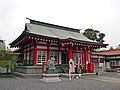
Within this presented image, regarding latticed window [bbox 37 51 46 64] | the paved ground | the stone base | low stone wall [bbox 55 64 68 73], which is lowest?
the paved ground

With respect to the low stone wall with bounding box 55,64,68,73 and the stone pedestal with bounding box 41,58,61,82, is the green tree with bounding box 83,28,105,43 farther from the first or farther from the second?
the stone pedestal with bounding box 41,58,61,82

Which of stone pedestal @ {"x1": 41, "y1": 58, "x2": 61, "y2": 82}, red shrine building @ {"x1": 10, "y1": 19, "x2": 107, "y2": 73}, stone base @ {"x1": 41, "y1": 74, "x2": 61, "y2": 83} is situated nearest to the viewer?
stone base @ {"x1": 41, "y1": 74, "x2": 61, "y2": 83}

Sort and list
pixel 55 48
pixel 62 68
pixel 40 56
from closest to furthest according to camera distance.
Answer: pixel 40 56, pixel 62 68, pixel 55 48

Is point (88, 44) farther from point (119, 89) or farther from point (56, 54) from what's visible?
point (119, 89)

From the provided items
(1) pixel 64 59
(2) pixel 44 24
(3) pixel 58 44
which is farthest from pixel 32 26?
(1) pixel 64 59

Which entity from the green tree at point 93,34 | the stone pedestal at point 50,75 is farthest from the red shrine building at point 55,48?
the green tree at point 93,34

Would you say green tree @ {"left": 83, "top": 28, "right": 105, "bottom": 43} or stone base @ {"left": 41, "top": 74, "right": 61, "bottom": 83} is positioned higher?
green tree @ {"left": 83, "top": 28, "right": 105, "bottom": 43}

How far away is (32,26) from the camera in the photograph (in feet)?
77.7

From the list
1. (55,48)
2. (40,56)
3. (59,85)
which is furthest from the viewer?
(55,48)

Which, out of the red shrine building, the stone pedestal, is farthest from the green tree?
the stone pedestal

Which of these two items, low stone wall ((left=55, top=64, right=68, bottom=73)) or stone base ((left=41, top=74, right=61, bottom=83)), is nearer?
stone base ((left=41, top=74, right=61, bottom=83))

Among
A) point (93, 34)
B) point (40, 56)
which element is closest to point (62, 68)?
point (40, 56)

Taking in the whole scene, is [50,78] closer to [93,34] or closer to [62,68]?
[62,68]

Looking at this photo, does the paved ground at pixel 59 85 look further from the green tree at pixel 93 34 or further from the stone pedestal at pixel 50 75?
the green tree at pixel 93 34
